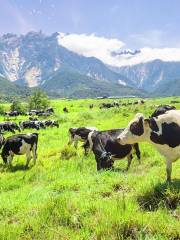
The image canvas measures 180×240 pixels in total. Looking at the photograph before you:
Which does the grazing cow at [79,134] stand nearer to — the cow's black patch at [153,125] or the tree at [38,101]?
the cow's black patch at [153,125]

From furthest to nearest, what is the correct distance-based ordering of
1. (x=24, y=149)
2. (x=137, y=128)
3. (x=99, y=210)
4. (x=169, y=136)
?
1. (x=24, y=149)
2. (x=137, y=128)
3. (x=169, y=136)
4. (x=99, y=210)

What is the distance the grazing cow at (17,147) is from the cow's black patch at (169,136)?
13.7 metres

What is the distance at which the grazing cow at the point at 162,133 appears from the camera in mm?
10719

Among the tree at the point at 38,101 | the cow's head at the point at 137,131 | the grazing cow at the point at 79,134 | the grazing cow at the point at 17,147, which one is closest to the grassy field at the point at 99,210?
the cow's head at the point at 137,131

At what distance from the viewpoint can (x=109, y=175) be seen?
13008 mm

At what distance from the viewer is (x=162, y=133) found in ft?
35.8

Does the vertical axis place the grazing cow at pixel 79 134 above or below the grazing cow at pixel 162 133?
below

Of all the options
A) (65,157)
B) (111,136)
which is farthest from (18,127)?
(111,136)

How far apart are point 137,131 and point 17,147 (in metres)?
14.1

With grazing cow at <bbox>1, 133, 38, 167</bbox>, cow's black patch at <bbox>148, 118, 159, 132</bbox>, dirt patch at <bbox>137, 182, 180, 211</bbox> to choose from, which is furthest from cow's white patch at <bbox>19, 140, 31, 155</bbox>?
dirt patch at <bbox>137, 182, 180, 211</bbox>

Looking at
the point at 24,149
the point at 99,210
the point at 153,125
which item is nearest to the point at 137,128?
the point at 153,125

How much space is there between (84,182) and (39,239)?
15.0ft

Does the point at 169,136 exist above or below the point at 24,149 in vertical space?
above

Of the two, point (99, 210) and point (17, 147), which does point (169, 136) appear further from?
point (17, 147)
